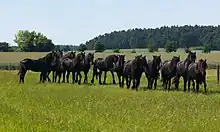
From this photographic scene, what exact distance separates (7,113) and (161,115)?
501 cm

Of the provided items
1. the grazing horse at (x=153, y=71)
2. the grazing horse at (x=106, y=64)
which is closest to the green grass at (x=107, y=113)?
the grazing horse at (x=153, y=71)

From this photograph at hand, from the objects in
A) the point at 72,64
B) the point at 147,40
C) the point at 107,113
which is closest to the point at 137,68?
the point at 72,64

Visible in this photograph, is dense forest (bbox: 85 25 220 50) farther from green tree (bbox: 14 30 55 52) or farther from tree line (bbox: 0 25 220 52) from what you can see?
green tree (bbox: 14 30 55 52)

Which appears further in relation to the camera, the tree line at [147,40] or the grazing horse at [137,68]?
the tree line at [147,40]

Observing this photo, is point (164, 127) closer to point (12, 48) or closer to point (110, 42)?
point (12, 48)

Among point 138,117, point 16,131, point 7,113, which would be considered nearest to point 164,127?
point 138,117

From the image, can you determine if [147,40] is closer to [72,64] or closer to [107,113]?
[72,64]

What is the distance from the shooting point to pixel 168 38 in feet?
556

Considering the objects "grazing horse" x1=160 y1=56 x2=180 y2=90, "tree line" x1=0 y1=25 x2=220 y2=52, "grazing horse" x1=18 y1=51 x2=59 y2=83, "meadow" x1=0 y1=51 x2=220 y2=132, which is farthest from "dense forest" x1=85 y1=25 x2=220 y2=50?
"meadow" x1=0 y1=51 x2=220 y2=132

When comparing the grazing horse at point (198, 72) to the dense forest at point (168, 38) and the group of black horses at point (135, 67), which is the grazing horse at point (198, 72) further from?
the dense forest at point (168, 38)

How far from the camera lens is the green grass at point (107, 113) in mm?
14539

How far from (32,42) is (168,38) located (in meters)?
44.7

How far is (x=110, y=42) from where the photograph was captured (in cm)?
18962

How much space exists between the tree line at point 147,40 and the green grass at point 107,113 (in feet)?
332
